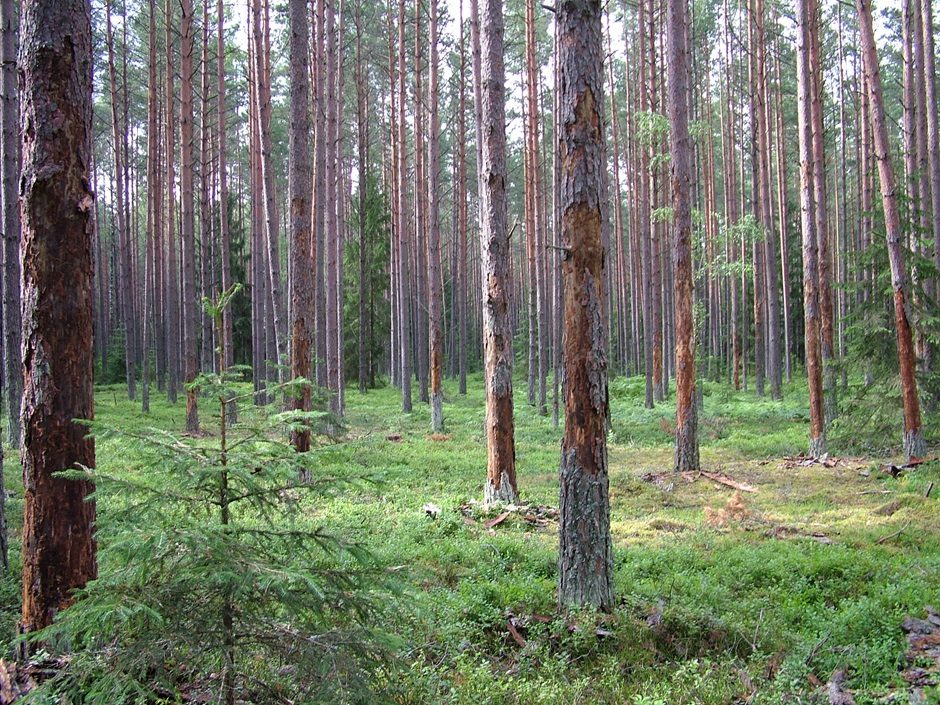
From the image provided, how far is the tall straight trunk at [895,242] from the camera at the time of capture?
10.6 meters

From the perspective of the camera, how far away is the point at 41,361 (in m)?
4.11

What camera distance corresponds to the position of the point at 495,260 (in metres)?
9.00

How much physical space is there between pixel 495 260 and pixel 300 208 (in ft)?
10.4

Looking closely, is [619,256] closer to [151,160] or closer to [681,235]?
[681,235]

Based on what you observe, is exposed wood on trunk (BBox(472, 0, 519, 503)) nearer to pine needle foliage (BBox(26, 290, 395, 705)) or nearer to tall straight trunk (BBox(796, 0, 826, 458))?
pine needle foliage (BBox(26, 290, 395, 705))

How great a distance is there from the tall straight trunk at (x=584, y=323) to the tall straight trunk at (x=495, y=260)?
3.65 metres

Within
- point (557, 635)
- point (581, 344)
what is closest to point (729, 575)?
point (557, 635)

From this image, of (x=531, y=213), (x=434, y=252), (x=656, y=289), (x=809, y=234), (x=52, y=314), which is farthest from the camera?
(x=531, y=213)

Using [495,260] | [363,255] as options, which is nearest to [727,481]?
[495,260]

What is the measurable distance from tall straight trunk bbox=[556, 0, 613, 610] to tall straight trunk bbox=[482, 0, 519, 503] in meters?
3.65

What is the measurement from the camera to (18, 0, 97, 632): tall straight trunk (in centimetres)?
407

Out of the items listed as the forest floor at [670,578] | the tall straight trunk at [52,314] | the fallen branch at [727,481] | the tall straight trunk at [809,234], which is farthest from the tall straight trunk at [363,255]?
the tall straight trunk at [52,314]

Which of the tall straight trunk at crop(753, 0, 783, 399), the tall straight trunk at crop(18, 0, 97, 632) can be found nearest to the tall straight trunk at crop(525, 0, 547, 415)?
the tall straight trunk at crop(753, 0, 783, 399)

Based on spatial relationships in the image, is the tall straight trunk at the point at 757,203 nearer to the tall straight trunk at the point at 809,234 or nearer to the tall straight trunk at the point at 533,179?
the tall straight trunk at the point at 533,179
